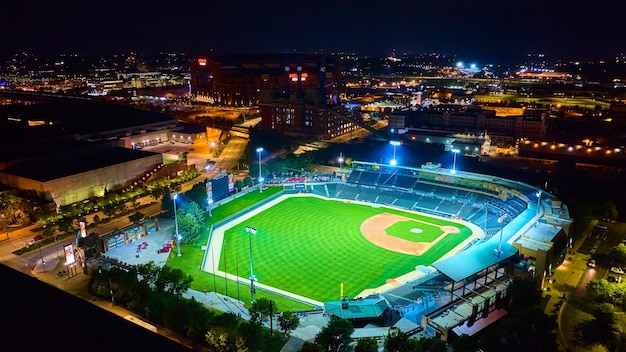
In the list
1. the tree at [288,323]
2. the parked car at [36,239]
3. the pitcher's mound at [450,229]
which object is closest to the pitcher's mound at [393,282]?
the tree at [288,323]

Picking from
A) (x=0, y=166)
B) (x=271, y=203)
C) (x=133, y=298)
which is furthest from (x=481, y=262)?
(x=0, y=166)

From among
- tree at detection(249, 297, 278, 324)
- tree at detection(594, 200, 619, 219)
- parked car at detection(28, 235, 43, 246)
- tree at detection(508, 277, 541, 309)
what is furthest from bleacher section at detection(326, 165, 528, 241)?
parked car at detection(28, 235, 43, 246)

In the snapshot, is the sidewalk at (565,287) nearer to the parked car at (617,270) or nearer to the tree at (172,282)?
the parked car at (617,270)

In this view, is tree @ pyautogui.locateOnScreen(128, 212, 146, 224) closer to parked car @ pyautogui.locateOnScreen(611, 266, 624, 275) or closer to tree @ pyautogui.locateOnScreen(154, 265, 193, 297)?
tree @ pyautogui.locateOnScreen(154, 265, 193, 297)

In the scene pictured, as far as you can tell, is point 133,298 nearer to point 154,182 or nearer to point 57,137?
point 154,182

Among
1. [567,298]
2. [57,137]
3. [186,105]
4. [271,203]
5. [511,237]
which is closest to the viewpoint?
[567,298]

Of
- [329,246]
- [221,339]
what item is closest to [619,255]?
[329,246]
